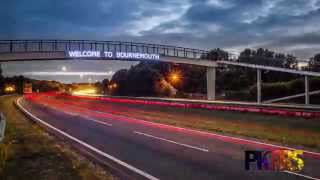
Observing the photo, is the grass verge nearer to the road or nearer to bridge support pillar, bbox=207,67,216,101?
the road

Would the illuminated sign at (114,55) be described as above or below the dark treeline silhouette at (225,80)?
above

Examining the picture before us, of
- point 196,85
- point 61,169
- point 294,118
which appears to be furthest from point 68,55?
point 196,85

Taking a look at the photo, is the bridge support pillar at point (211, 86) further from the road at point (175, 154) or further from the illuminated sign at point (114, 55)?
the road at point (175, 154)

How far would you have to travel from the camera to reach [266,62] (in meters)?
60.3

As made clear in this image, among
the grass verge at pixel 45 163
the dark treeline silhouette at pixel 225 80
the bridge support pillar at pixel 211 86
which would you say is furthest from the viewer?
the bridge support pillar at pixel 211 86

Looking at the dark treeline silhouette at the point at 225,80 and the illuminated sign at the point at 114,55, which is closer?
the illuminated sign at the point at 114,55

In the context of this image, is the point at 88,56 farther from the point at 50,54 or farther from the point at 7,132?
the point at 7,132

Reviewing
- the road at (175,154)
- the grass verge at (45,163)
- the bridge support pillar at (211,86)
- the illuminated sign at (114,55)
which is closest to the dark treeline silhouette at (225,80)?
the bridge support pillar at (211,86)

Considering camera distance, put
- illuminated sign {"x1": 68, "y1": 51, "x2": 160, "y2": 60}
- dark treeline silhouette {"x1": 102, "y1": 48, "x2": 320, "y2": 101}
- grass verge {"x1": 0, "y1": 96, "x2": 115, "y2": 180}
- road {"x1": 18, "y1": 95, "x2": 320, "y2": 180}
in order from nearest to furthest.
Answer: road {"x1": 18, "y1": 95, "x2": 320, "y2": 180} < grass verge {"x1": 0, "y1": 96, "x2": 115, "y2": 180} < illuminated sign {"x1": 68, "y1": 51, "x2": 160, "y2": 60} < dark treeline silhouette {"x1": 102, "y1": 48, "x2": 320, "y2": 101}

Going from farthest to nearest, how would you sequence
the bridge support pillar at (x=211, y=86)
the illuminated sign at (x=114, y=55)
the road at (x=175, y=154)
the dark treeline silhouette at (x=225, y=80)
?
the bridge support pillar at (x=211, y=86) < the dark treeline silhouette at (x=225, y=80) < the illuminated sign at (x=114, y=55) < the road at (x=175, y=154)

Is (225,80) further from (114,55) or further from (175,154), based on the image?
(175,154)

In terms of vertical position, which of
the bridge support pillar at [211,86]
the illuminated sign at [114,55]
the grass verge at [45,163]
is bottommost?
the grass verge at [45,163]

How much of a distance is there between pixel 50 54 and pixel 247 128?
1384 inches

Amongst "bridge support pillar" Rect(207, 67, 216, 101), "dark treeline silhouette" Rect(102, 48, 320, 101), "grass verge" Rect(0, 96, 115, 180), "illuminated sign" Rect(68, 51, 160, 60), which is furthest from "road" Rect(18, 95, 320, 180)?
"bridge support pillar" Rect(207, 67, 216, 101)
